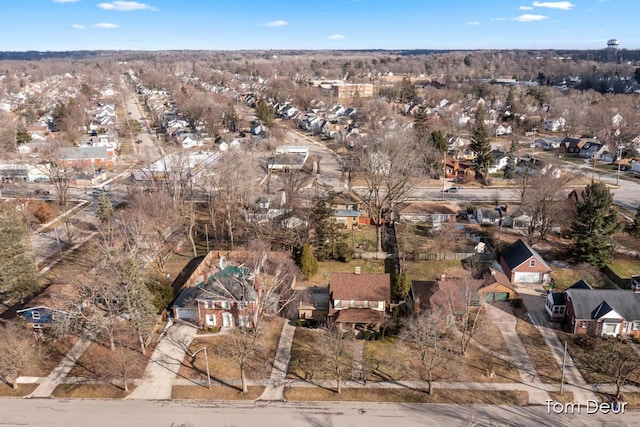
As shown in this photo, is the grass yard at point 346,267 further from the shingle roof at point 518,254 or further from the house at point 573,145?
the house at point 573,145

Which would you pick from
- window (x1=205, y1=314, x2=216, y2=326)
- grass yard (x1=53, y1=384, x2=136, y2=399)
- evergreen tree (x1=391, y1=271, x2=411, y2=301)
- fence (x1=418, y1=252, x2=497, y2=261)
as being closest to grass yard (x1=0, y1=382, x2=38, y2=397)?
grass yard (x1=53, y1=384, x2=136, y2=399)

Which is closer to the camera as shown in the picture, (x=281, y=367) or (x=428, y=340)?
(x=428, y=340)

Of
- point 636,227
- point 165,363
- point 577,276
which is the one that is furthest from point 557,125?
point 165,363

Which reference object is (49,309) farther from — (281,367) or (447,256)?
(447,256)

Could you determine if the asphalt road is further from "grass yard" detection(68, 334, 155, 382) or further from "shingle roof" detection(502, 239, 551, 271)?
"shingle roof" detection(502, 239, 551, 271)

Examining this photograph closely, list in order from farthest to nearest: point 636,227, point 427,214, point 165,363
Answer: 1. point 427,214
2. point 636,227
3. point 165,363

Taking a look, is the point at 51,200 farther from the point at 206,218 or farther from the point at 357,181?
the point at 357,181
